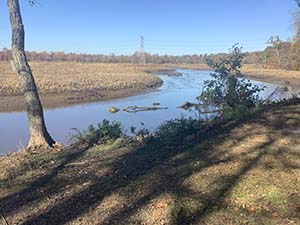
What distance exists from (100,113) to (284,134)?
15.2 meters

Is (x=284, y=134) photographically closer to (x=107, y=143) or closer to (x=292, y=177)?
(x=292, y=177)

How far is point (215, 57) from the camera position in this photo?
1706 cm

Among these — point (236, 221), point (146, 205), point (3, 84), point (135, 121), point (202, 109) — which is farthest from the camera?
Answer: point (3, 84)

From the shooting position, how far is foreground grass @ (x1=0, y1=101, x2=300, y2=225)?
4.07 metres

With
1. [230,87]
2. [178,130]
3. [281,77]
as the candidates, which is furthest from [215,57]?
[281,77]

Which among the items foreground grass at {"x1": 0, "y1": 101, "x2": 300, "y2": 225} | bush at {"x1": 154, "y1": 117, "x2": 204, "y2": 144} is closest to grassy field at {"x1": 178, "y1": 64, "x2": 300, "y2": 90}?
bush at {"x1": 154, "y1": 117, "x2": 204, "y2": 144}

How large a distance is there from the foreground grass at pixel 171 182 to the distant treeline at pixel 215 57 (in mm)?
8725

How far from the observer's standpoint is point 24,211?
4.68m

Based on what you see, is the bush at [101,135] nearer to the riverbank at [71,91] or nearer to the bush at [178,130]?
the bush at [178,130]

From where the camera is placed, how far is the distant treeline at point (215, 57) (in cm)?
5208

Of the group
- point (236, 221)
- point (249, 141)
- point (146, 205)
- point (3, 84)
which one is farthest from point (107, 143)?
point (3, 84)

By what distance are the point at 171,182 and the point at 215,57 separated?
1294 centimetres

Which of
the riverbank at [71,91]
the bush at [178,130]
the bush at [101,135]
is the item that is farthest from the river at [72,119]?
the bush at [178,130]

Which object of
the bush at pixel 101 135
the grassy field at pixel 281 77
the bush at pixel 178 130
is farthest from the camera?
the grassy field at pixel 281 77
